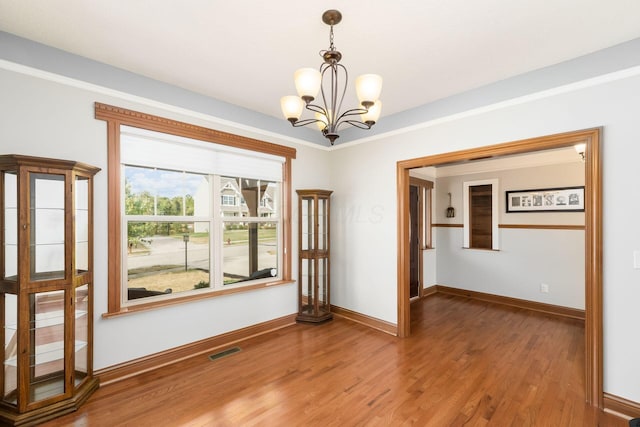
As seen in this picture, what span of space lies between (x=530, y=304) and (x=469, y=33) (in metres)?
4.34

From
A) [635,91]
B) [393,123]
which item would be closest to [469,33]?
[635,91]

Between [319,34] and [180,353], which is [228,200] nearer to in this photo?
[180,353]

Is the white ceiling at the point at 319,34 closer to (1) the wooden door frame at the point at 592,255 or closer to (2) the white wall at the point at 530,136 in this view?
(2) the white wall at the point at 530,136

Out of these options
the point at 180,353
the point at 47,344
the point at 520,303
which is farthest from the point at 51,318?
the point at 520,303

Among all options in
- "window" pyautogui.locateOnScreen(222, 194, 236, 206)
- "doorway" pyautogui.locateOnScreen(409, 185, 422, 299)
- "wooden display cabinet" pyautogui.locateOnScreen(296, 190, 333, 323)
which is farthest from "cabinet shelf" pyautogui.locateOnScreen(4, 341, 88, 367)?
"doorway" pyautogui.locateOnScreen(409, 185, 422, 299)

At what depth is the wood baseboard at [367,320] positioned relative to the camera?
362cm

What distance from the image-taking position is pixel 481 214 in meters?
5.25

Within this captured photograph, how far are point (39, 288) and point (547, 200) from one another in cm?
611

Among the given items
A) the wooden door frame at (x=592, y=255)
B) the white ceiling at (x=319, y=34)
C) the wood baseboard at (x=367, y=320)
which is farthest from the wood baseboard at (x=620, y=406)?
the white ceiling at (x=319, y=34)

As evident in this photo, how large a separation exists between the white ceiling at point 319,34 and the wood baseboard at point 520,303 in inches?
143

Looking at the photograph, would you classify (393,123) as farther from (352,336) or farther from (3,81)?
(3,81)

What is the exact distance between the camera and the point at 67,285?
2.08 metres

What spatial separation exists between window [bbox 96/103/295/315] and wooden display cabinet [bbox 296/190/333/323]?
9.5 inches

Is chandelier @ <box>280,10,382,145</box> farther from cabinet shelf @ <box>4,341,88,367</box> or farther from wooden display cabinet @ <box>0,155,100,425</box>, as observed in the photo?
cabinet shelf @ <box>4,341,88,367</box>
